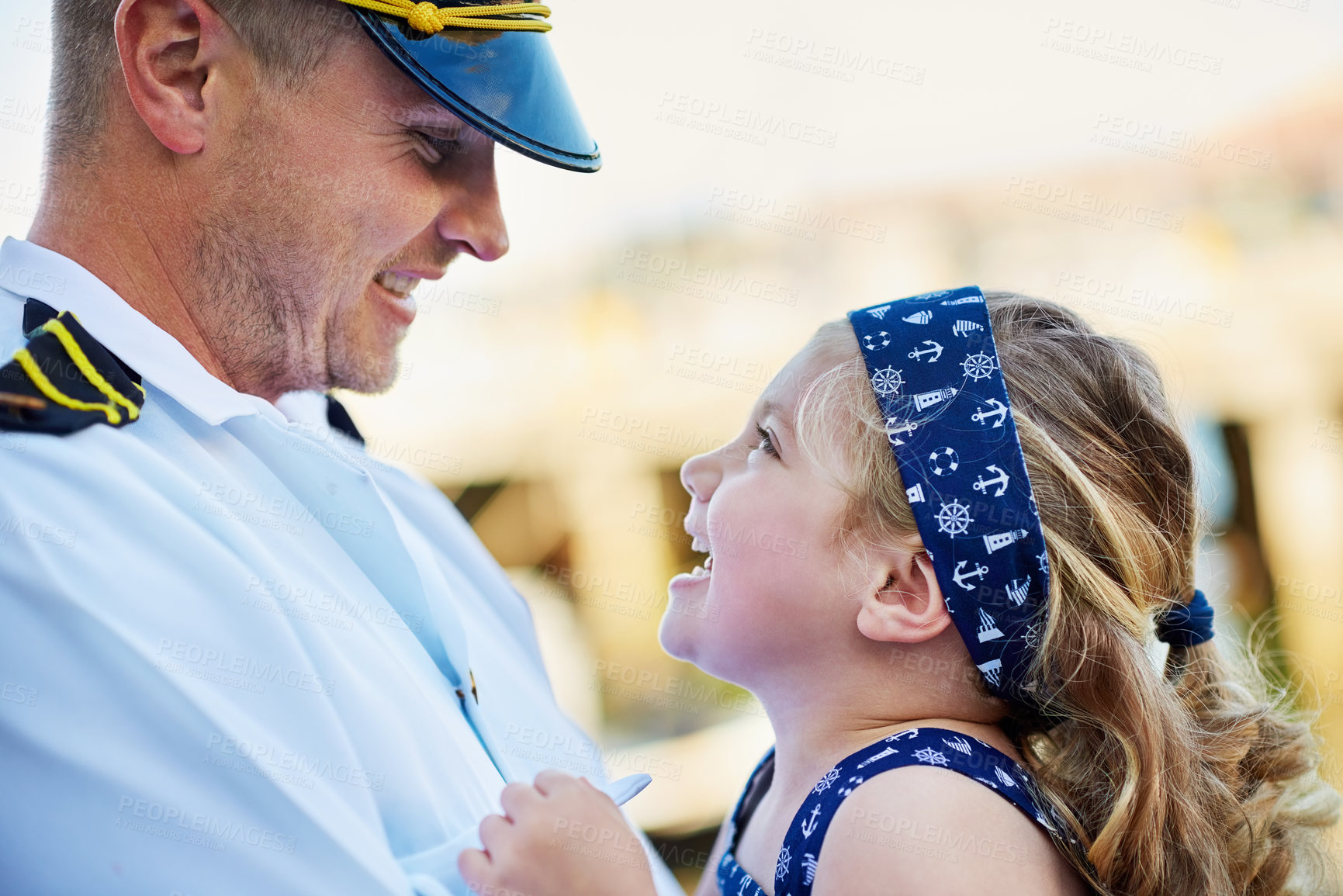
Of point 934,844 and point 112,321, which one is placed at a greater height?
point 112,321

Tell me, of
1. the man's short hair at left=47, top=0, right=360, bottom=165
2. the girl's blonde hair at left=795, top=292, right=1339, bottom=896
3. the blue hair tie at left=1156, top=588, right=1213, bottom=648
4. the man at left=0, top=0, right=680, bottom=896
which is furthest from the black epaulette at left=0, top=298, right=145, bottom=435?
the blue hair tie at left=1156, top=588, right=1213, bottom=648

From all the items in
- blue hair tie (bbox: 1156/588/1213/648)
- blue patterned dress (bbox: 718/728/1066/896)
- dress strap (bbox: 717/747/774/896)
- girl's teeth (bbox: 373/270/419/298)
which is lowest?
dress strap (bbox: 717/747/774/896)

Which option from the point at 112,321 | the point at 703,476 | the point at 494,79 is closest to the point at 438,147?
the point at 494,79

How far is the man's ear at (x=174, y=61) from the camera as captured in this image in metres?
1.55

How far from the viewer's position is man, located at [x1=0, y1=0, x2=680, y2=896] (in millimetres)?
1089

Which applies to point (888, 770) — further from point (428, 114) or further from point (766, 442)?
point (428, 114)

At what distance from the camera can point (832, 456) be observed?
1.68 m

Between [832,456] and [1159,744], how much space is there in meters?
0.66

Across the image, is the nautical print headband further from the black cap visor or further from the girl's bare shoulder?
the black cap visor

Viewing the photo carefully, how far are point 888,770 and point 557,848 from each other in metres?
0.50

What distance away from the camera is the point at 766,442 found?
5.87ft

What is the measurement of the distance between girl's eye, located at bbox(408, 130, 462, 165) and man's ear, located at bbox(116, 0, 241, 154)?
31 centimetres

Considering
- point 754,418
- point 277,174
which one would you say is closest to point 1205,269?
point 754,418

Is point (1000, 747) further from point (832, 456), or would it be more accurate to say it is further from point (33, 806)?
point (33, 806)
